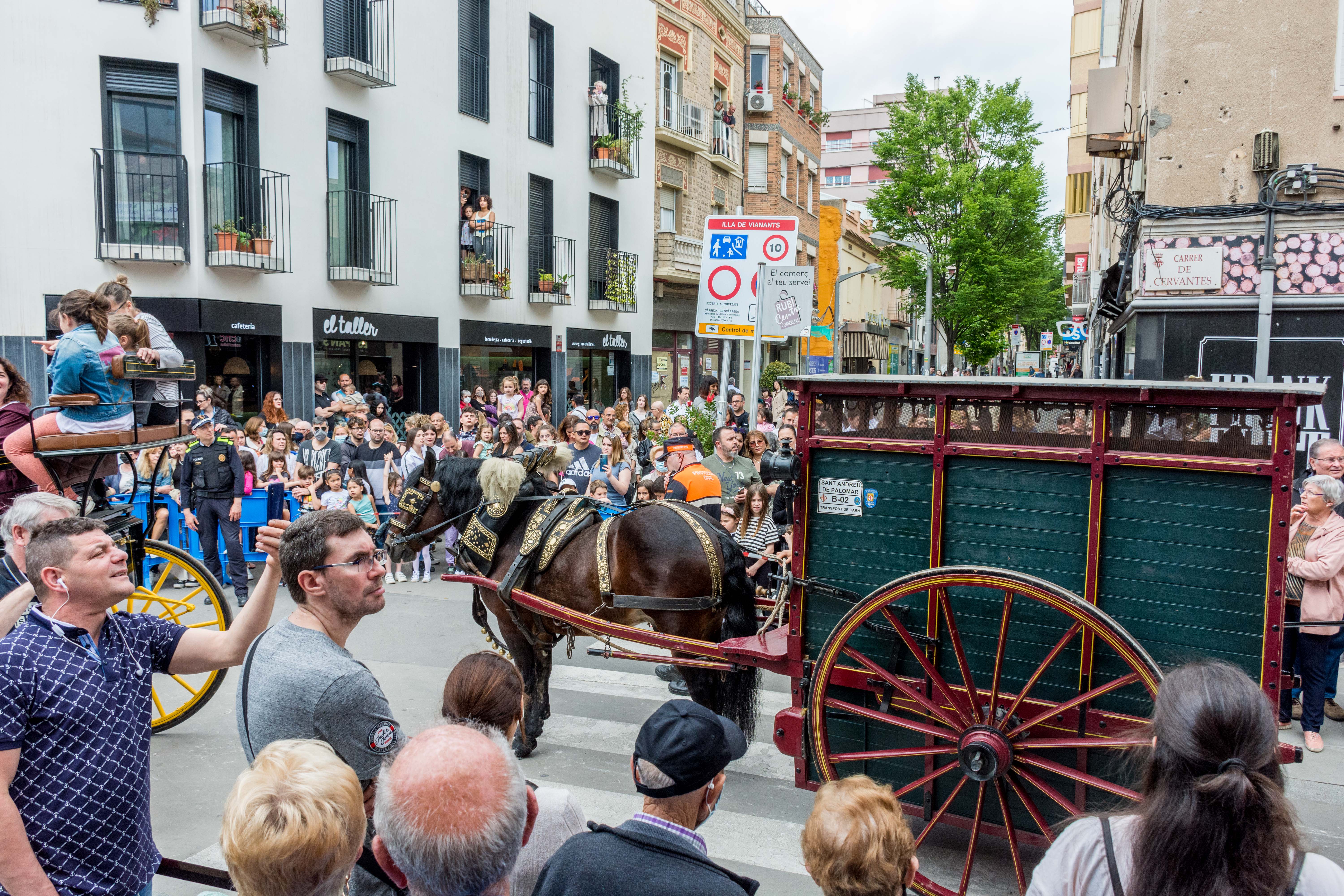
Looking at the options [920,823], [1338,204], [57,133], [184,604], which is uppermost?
[57,133]

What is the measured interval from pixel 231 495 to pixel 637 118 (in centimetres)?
1751

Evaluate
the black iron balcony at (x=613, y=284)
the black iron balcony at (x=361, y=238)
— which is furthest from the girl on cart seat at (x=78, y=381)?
the black iron balcony at (x=613, y=284)

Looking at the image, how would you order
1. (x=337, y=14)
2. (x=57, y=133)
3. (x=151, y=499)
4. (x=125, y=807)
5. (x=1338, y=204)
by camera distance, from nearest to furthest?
(x=125, y=807)
(x=151, y=499)
(x=1338, y=204)
(x=57, y=133)
(x=337, y=14)

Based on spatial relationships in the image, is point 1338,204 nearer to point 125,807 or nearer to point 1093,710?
point 1093,710

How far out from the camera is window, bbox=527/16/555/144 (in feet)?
71.8

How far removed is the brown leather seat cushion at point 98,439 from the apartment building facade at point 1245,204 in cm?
973

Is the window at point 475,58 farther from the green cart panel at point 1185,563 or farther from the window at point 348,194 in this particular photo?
the green cart panel at point 1185,563

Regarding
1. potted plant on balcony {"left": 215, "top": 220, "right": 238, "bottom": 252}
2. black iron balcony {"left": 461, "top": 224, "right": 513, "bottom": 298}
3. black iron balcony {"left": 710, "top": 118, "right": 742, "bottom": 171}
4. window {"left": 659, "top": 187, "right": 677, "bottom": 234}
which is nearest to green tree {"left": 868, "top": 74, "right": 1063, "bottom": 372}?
black iron balcony {"left": 710, "top": 118, "right": 742, "bottom": 171}

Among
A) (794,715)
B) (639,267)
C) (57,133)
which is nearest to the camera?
(794,715)

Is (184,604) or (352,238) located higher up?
(352,238)

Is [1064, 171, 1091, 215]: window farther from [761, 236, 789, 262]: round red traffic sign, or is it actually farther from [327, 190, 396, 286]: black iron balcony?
[761, 236, 789, 262]: round red traffic sign

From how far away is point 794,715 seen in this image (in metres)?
4.64

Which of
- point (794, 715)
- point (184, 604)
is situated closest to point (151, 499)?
point (184, 604)

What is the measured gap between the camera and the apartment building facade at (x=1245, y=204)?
375 inches
